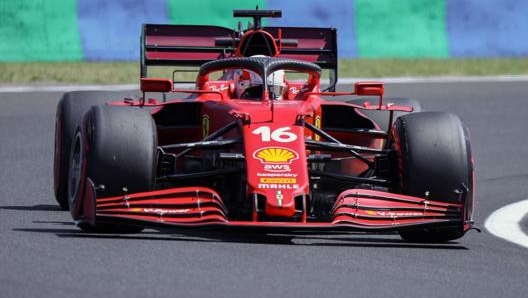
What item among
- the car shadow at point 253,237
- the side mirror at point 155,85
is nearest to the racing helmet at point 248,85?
the side mirror at point 155,85

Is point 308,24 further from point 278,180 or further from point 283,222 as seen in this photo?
point 283,222

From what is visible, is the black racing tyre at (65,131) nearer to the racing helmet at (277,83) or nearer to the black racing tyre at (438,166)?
the racing helmet at (277,83)

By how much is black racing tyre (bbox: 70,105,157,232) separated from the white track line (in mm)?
2400

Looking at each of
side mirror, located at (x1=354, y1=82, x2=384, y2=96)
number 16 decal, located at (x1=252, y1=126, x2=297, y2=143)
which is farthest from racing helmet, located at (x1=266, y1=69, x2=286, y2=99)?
number 16 decal, located at (x1=252, y1=126, x2=297, y2=143)

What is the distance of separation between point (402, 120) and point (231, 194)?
1185 millimetres

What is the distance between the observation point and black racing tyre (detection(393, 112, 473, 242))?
8836 mm

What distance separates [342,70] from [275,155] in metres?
13.5

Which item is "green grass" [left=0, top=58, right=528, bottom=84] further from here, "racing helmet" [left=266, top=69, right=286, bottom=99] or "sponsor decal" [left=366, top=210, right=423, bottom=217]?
"sponsor decal" [left=366, top=210, right=423, bottom=217]

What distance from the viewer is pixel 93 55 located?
20422 mm

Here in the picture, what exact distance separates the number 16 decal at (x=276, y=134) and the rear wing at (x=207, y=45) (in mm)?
2867

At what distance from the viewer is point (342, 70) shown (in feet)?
72.3

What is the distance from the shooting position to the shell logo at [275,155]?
856 centimetres

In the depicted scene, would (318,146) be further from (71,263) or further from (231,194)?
(71,263)

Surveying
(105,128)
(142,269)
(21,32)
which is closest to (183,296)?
(142,269)
